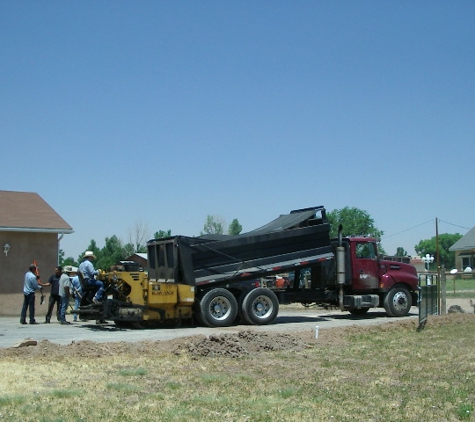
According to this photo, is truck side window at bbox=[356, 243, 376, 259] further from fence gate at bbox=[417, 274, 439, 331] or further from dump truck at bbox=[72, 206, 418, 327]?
fence gate at bbox=[417, 274, 439, 331]

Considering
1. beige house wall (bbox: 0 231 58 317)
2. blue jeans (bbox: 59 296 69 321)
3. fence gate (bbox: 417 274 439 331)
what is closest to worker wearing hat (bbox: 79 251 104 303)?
blue jeans (bbox: 59 296 69 321)

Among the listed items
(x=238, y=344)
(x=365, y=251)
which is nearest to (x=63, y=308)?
(x=365, y=251)

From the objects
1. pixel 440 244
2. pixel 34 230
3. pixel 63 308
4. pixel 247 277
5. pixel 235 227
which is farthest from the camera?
pixel 440 244

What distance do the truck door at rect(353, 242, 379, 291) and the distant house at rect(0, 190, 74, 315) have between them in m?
9.66

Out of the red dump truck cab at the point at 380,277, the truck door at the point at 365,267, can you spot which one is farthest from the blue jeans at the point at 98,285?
the truck door at the point at 365,267

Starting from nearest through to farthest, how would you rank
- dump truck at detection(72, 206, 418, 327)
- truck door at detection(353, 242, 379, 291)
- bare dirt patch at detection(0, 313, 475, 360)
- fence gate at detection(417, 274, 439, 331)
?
bare dirt patch at detection(0, 313, 475, 360)
fence gate at detection(417, 274, 439, 331)
dump truck at detection(72, 206, 418, 327)
truck door at detection(353, 242, 379, 291)

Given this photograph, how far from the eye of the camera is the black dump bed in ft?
62.2

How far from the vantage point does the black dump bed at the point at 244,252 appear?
18953 mm

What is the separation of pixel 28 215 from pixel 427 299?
13.7 m

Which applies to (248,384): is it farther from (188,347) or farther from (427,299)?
(427,299)

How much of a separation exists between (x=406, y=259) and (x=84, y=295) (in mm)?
10130

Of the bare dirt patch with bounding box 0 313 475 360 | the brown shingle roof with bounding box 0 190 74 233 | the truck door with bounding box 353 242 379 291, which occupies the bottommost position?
the bare dirt patch with bounding box 0 313 475 360

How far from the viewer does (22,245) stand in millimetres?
24203

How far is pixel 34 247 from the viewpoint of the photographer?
24.5 metres
